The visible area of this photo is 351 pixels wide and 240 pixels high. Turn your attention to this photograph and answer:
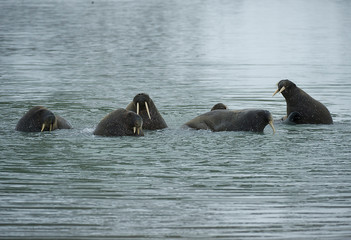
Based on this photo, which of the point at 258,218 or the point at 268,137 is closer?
the point at 258,218

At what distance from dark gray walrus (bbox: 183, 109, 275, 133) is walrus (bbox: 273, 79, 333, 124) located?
106cm

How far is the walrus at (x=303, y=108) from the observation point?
13.1 metres

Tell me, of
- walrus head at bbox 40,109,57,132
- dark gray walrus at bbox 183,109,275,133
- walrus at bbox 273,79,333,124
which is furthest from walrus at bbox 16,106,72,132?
walrus at bbox 273,79,333,124

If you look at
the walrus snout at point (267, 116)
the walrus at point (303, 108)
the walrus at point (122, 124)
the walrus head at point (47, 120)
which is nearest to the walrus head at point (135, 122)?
the walrus at point (122, 124)

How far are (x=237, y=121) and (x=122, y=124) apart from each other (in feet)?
6.19

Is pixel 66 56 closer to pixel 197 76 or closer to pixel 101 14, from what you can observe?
pixel 197 76

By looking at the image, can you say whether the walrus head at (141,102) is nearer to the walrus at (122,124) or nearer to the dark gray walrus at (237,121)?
the walrus at (122,124)

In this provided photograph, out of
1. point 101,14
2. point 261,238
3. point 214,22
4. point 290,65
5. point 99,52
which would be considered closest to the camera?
point 261,238

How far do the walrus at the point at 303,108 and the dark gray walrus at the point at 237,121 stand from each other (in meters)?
1.06

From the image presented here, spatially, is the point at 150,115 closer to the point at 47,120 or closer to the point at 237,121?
the point at 237,121

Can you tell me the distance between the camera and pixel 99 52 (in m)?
29.2

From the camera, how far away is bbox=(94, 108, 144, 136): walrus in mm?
11391

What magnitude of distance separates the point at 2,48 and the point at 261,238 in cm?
2397

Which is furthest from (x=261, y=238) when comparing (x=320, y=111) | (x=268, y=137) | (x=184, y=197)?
(x=320, y=111)
